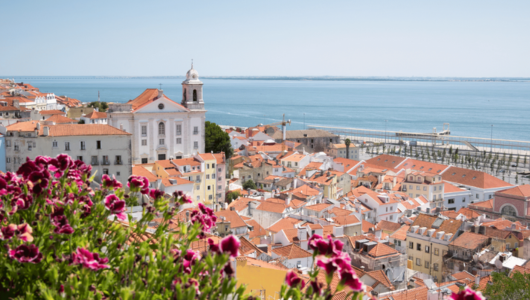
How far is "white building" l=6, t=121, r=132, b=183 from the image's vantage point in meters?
24.0

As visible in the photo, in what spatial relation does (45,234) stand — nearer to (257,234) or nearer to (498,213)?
(257,234)

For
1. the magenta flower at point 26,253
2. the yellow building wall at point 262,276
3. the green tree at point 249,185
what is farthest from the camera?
the green tree at point 249,185

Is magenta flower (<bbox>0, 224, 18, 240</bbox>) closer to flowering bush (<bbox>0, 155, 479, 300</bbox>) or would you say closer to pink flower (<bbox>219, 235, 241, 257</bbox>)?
flowering bush (<bbox>0, 155, 479, 300</bbox>)

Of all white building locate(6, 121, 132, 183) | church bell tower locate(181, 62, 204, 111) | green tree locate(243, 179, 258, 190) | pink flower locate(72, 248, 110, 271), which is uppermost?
pink flower locate(72, 248, 110, 271)

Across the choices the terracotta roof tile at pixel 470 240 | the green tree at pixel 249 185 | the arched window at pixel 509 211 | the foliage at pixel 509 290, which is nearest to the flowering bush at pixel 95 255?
the foliage at pixel 509 290

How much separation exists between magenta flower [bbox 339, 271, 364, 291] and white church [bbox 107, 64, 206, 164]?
31.8 metres

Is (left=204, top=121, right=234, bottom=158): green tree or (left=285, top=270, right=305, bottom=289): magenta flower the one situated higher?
(left=285, top=270, right=305, bottom=289): magenta flower

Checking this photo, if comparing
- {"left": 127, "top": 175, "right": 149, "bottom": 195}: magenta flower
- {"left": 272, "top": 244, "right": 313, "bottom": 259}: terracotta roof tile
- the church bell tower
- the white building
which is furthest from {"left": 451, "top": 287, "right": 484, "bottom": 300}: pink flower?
the church bell tower

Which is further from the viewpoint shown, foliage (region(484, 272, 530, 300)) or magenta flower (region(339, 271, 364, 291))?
foliage (region(484, 272, 530, 300))

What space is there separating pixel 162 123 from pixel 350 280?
33.8m

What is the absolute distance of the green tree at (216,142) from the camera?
1588 inches

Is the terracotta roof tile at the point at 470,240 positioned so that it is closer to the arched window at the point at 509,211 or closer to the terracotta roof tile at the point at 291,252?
the terracotta roof tile at the point at 291,252

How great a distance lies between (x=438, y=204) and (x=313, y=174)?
796 cm

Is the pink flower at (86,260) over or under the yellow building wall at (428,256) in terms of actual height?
over
